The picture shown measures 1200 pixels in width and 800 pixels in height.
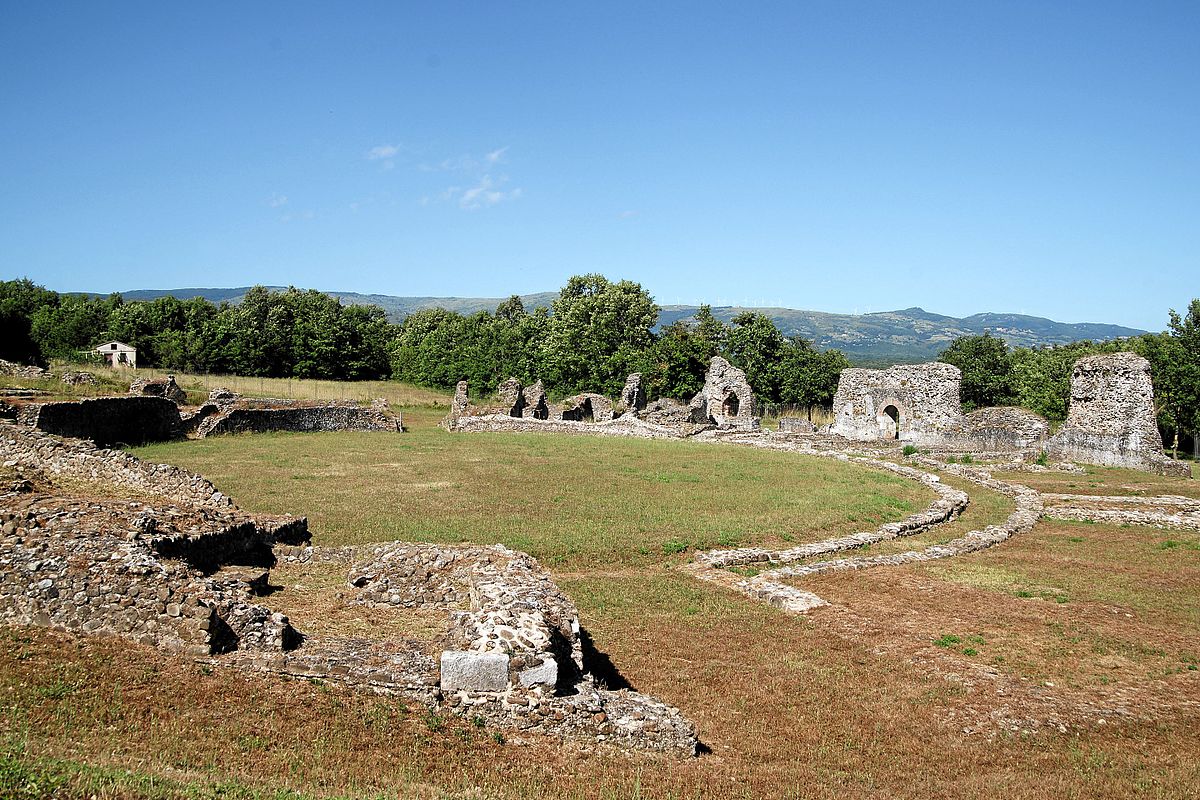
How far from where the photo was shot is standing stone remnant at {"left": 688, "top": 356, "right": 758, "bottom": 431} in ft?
169

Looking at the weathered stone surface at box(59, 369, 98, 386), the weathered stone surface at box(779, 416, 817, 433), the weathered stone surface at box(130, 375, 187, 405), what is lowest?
the weathered stone surface at box(779, 416, 817, 433)

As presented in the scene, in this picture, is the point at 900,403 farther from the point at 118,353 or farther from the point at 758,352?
the point at 118,353

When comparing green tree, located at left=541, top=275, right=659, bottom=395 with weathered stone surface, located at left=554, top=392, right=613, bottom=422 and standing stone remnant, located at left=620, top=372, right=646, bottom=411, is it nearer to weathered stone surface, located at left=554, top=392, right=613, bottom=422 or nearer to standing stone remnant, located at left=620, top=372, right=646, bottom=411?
standing stone remnant, located at left=620, top=372, right=646, bottom=411

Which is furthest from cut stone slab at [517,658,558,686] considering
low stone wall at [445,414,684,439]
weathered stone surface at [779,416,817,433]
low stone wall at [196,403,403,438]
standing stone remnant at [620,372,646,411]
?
standing stone remnant at [620,372,646,411]

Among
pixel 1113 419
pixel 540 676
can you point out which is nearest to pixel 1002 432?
pixel 1113 419

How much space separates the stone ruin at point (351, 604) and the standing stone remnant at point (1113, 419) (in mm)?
35006

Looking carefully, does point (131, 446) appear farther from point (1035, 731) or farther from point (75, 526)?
point (1035, 731)

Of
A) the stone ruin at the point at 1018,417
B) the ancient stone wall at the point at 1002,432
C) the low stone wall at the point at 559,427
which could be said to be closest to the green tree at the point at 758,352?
the stone ruin at the point at 1018,417

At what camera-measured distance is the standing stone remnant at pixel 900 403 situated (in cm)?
4369

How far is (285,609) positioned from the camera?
11.1 m

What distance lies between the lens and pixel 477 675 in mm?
7941

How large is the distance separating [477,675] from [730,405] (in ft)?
152

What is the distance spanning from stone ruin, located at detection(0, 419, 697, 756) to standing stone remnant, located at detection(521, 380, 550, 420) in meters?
38.8

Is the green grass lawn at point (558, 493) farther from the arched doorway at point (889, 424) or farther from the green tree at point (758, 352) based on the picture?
the green tree at point (758, 352)
